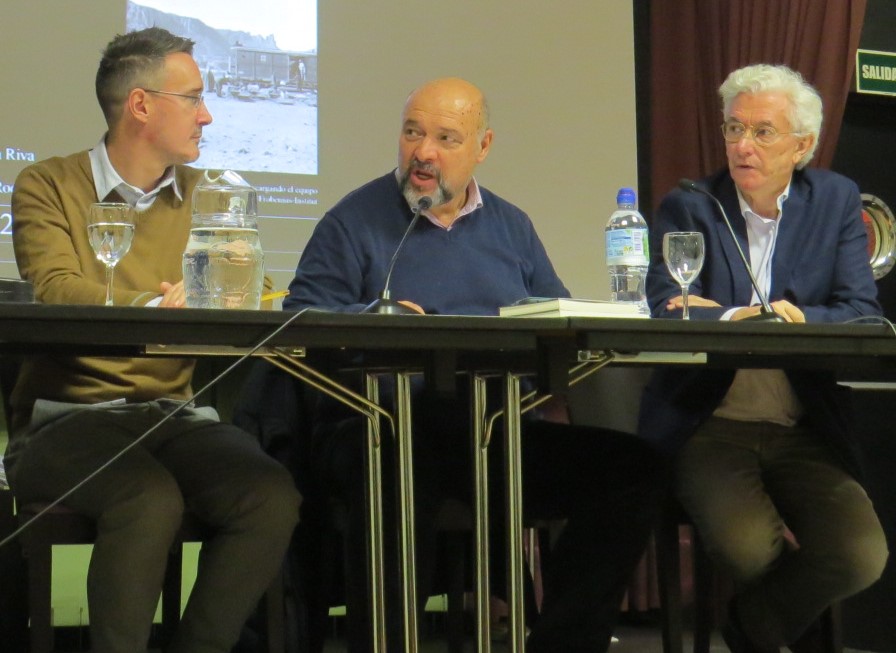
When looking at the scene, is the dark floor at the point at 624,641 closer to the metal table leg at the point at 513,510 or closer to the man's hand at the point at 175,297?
the metal table leg at the point at 513,510

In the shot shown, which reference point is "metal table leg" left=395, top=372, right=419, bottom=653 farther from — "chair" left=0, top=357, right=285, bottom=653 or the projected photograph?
the projected photograph

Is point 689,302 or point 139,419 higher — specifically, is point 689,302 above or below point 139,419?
above

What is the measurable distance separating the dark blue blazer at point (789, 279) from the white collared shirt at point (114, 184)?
1030mm

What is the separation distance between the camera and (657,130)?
3.87m

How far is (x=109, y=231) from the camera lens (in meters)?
1.85

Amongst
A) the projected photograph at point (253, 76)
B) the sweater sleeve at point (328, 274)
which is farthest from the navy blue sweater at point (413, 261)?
the projected photograph at point (253, 76)

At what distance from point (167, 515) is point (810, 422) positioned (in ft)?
4.18

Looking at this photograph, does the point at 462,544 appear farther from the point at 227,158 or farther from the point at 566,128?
the point at 566,128

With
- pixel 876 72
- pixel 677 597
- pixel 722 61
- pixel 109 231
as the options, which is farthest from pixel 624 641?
pixel 876 72

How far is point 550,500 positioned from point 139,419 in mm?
770

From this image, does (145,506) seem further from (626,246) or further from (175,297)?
(626,246)

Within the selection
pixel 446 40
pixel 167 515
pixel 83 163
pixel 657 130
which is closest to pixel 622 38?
pixel 657 130

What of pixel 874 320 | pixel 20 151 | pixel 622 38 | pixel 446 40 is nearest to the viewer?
pixel 874 320

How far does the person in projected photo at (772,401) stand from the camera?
2.23 m
